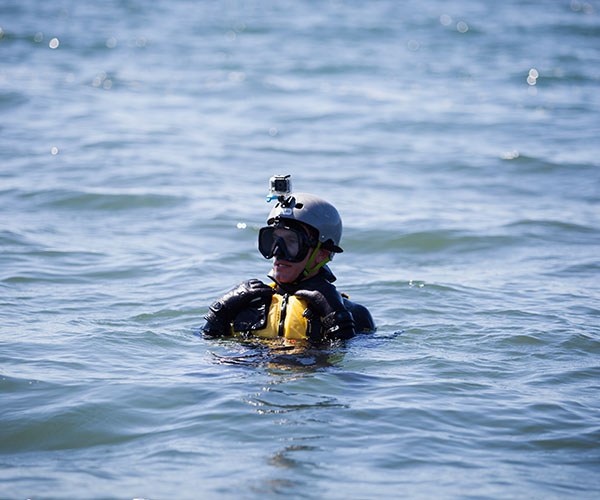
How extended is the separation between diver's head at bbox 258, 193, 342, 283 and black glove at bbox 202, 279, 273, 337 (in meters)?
0.18

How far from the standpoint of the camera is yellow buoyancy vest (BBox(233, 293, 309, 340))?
20.9 feet

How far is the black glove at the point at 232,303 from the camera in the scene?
6422 mm

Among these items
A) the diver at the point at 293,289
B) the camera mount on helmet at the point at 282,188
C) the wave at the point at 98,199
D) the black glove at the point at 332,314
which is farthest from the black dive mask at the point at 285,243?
the wave at the point at 98,199

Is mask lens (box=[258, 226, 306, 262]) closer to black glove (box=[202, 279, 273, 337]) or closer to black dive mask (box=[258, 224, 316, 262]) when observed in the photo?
black dive mask (box=[258, 224, 316, 262])

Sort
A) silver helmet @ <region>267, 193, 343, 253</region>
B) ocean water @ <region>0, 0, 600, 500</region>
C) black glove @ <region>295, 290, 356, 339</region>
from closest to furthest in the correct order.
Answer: ocean water @ <region>0, 0, 600, 500</region>, black glove @ <region>295, 290, 356, 339</region>, silver helmet @ <region>267, 193, 343, 253</region>

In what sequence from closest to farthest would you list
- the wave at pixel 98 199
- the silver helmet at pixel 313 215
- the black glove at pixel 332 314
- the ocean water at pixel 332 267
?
the ocean water at pixel 332 267 → the black glove at pixel 332 314 → the silver helmet at pixel 313 215 → the wave at pixel 98 199

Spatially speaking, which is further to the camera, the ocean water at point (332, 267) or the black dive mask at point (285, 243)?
the black dive mask at point (285, 243)

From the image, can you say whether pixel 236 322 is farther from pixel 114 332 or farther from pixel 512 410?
pixel 512 410

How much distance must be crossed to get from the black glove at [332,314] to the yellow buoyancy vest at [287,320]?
0.08 m

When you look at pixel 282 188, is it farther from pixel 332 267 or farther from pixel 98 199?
pixel 98 199

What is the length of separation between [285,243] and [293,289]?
360 mm

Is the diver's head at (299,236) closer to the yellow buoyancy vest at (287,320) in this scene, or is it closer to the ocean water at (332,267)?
the yellow buoyancy vest at (287,320)

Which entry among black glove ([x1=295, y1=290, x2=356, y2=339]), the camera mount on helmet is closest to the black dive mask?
the camera mount on helmet

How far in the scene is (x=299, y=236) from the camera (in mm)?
6352
